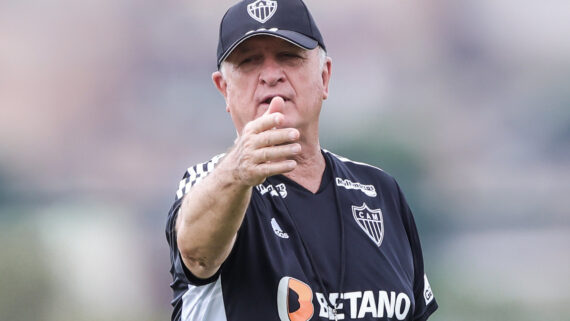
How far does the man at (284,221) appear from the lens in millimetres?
1536

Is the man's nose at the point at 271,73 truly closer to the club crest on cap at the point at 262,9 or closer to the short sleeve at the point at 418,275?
the club crest on cap at the point at 262,9

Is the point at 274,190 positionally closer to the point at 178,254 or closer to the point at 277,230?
the point at 277,230

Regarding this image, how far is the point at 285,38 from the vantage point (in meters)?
1.86

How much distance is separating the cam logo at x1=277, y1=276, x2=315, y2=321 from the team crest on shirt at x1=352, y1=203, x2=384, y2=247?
34cm

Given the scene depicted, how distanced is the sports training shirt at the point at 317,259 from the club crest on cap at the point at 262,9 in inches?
17.2

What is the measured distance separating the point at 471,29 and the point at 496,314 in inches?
84.8

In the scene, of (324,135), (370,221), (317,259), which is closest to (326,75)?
(370,221)

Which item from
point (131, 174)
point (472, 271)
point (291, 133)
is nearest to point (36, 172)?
point (131, 174)

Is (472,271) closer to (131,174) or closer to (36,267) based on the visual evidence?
(131,174)

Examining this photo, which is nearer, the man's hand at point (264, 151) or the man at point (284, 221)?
the man's hand at point (264, 151)

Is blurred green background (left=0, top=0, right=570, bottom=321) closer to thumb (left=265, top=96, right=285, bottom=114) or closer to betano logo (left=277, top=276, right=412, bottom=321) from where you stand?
betano logo (left=277, top=276, right=412, bottom=321)

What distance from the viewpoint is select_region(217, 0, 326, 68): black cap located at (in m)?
1.88

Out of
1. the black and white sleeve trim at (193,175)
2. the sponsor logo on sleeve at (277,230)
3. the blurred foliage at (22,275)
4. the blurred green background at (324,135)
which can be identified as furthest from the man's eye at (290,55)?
the blurred foliage at (22,275)

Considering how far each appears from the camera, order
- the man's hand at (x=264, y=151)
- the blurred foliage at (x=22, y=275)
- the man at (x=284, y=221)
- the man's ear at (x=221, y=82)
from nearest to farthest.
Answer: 1. the man's hand at (x=264, y=151)
2. the man at (x=284, y=221)
3. the man's ear at (x=221, y=82)
4. the blurred foliage at (x=22, y=275)
